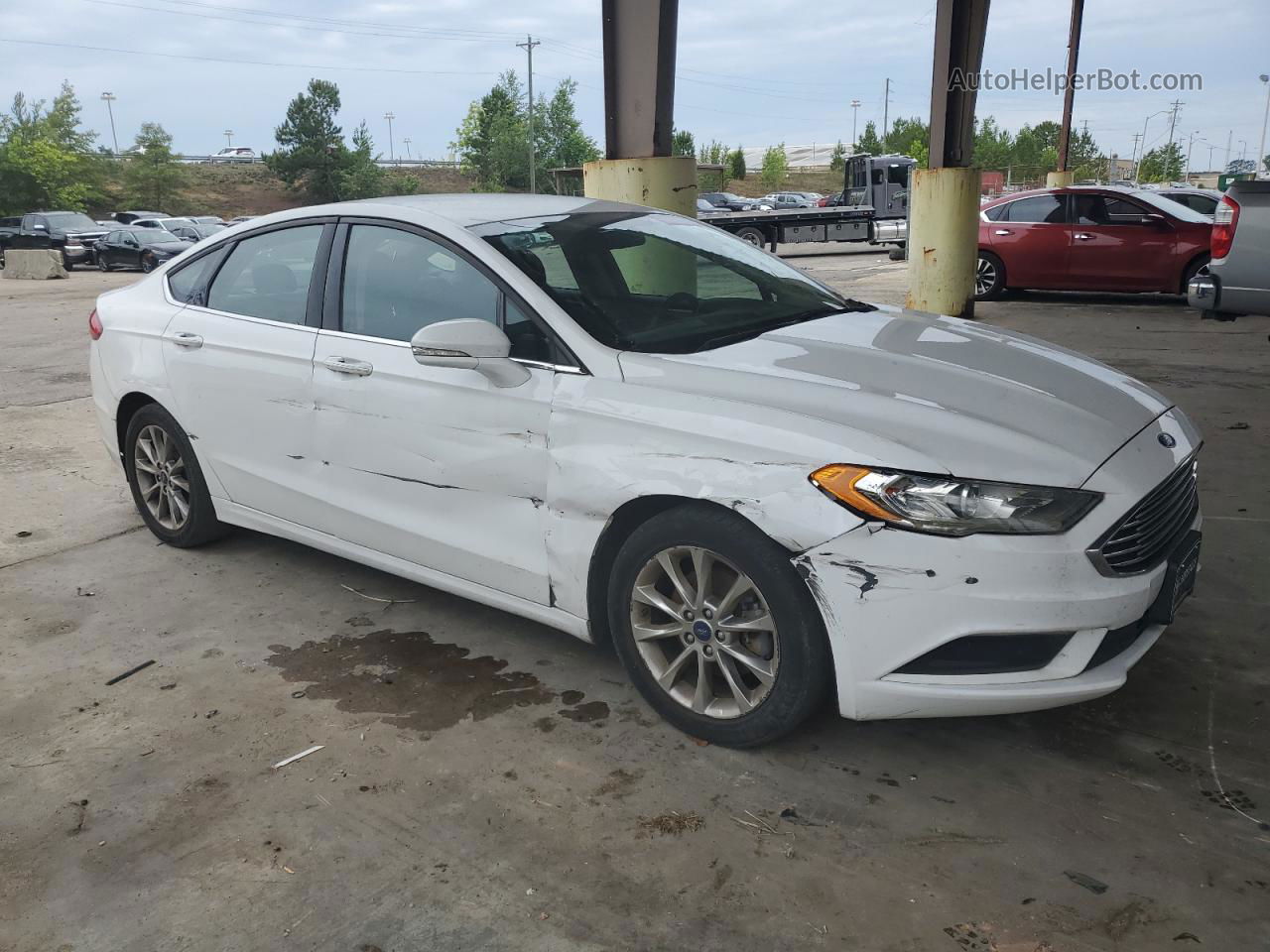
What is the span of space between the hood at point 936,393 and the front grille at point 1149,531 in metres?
0.16

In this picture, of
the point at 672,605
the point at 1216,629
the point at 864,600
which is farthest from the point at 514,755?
the point at 1216,629

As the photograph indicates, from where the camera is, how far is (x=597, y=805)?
287 cm

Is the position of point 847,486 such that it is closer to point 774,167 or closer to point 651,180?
point 651,180

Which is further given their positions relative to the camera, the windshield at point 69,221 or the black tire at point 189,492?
the windshield at point 69,221

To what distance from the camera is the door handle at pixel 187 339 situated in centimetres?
445

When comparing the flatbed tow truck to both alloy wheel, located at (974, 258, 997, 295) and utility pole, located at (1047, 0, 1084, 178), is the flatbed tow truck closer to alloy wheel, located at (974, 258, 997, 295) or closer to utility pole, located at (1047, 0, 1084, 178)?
utility pole, located at (1047, 0, 1084, 178)

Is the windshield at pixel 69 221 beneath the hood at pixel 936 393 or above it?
beneath

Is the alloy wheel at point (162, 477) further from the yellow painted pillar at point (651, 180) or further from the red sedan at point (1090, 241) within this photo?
the red sedan at point (1090, 241)

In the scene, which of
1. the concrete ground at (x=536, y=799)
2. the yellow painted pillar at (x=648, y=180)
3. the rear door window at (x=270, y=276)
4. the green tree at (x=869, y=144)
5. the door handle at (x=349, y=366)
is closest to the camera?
the concrete ground at (x=536, y=799)

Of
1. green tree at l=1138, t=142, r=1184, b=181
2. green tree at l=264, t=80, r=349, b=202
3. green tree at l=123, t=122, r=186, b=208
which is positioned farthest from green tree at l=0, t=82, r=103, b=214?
green tree at l=1138, t=142, r=1184, b=181

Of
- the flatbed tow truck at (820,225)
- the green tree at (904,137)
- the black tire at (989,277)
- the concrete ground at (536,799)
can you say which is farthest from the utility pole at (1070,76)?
the green tree at (904,137)

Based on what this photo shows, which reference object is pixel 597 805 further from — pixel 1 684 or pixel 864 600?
pixel 1 684

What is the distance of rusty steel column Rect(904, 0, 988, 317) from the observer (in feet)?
38.5

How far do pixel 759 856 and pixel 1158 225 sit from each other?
12.6 meters
